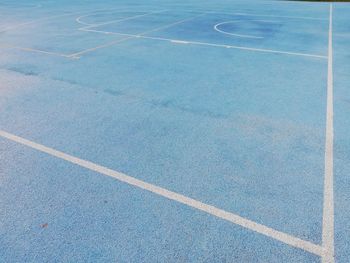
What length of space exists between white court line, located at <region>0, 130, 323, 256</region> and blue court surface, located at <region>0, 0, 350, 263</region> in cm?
2

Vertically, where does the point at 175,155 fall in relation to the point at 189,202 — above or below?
above

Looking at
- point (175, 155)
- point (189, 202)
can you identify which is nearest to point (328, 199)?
point (189, 202)

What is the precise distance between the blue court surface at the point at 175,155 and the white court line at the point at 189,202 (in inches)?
0.7

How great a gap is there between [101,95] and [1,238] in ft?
16.0

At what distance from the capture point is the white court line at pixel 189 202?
153 inches

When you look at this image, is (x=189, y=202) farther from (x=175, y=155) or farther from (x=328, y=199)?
(x=328, y=199)

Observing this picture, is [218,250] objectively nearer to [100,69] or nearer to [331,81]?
[331,81]

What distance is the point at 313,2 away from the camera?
2808cm

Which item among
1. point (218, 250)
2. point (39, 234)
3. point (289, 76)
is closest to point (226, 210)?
point (218, 250)

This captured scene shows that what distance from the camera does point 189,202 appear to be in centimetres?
455

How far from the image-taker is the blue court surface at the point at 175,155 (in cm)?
395

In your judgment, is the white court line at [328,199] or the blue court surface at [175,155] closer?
the white court line at [328,199]

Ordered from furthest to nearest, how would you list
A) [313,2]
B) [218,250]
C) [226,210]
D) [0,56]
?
[313,2]
[0,56]
[226,210]
[218,250]

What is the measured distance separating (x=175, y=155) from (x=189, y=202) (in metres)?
1.27
